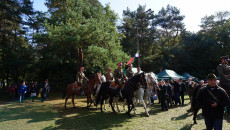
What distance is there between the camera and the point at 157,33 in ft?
110

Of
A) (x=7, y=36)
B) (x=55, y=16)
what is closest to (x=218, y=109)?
(x=55, y=16)

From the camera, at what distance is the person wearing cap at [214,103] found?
3.52 m

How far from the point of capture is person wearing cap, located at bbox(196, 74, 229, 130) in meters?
3.52

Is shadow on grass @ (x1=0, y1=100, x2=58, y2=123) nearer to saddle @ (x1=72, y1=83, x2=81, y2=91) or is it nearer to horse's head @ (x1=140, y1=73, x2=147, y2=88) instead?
saddle @ (x1=72, y1=83, x2=81, y2=91)

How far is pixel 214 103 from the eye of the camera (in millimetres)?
3504

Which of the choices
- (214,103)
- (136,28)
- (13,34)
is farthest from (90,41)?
(136,28)

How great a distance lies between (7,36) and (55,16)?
11194mm

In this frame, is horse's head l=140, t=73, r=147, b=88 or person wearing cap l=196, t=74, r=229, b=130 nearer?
person wearing cap l=196, t=74, r=229, b=130

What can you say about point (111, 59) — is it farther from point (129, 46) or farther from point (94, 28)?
point (129, 46)

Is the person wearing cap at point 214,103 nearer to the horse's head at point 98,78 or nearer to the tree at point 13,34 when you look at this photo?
the horse's head at point 98,78

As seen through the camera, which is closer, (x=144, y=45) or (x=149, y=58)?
(x=149, y=58)

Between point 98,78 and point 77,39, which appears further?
point 77,39

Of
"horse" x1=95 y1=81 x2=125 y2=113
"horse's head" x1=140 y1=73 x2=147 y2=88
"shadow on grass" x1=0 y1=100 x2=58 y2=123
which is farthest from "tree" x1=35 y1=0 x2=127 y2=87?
"horse's head" x1=140 y1=73 x2=147 y2=88

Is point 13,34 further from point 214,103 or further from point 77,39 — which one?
point 214,103
